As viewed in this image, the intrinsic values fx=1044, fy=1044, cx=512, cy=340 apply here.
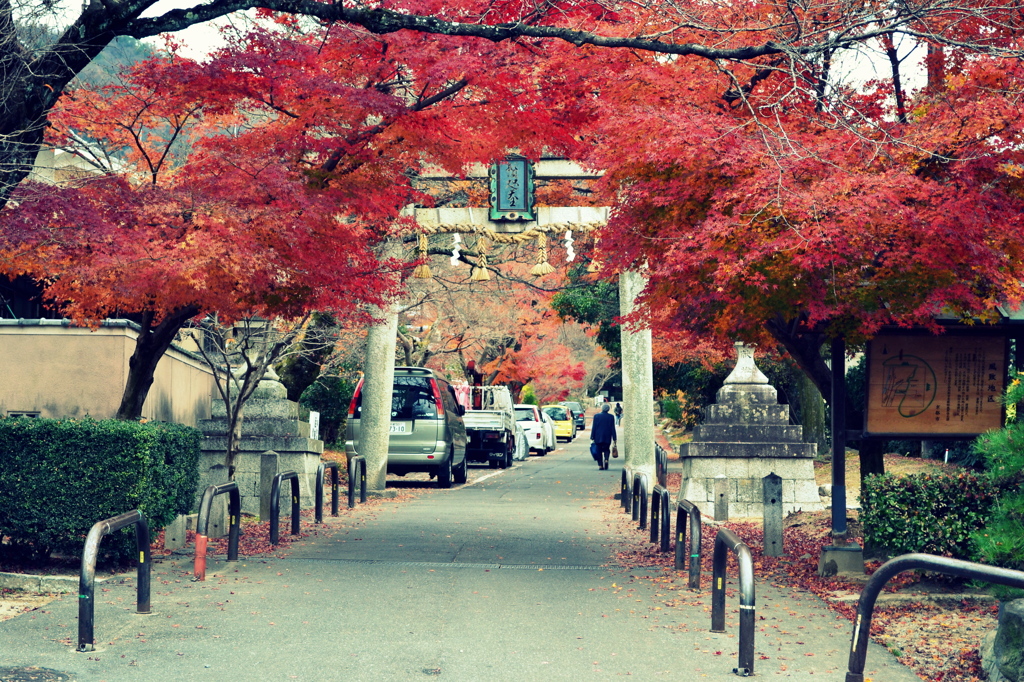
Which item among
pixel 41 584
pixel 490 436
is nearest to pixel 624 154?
pixel 41 584

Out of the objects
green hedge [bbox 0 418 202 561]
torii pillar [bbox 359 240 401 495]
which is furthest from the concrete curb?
torii pillar [bbox 359 240 401 495]

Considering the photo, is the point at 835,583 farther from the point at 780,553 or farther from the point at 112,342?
the point at 112,342

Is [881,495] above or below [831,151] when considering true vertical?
below

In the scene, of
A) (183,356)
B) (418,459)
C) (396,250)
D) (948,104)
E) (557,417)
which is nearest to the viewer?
(948,104)

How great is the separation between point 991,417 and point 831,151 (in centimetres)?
318

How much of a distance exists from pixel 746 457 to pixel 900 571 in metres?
10.3

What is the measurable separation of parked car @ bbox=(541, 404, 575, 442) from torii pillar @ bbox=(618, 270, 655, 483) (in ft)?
102

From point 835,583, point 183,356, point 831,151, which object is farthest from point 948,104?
point 183,356

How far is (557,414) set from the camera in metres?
52.1

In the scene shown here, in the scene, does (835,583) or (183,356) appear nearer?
(835,583)

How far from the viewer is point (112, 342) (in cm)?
1460

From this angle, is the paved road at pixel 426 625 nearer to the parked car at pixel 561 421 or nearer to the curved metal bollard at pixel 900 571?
the curved metal bollard at pixel 900 571

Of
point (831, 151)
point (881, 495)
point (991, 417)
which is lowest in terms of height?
point (881, 495)

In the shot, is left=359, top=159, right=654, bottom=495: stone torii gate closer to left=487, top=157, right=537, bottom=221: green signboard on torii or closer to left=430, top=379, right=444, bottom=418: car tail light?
left=487, top=157, right=537, bottom=221: green signboard on torii
